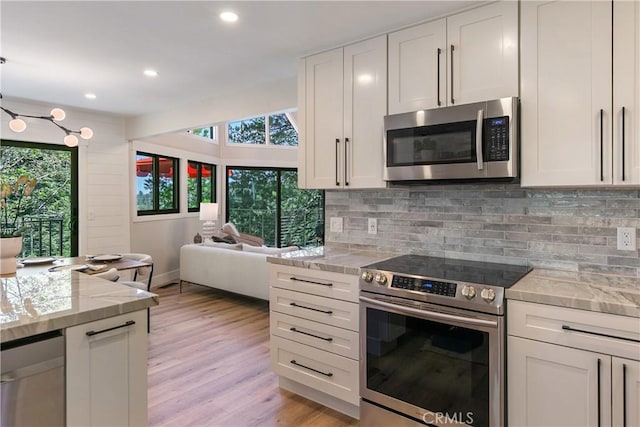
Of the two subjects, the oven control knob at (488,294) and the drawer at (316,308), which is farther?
the drawer at (316,308)

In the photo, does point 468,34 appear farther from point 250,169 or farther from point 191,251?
point 250,169

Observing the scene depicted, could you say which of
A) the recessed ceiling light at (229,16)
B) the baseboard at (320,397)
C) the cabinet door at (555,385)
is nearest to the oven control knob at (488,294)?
the cabinet door at (555,385)

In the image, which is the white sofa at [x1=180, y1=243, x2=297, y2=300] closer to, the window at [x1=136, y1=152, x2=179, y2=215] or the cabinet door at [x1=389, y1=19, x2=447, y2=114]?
the window at [x1=136, y1=152, x2=179, y2=215]

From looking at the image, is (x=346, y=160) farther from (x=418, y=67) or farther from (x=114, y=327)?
(x=114, y=327)

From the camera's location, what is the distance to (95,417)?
1411mm

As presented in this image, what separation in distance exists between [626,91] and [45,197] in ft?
18.5

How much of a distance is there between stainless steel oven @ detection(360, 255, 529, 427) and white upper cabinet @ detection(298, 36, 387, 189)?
0.74 metres

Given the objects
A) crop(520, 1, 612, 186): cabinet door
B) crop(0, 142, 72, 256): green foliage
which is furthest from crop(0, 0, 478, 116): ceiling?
crop(0, 142, 72, 256): green foliage

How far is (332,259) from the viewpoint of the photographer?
8.07 feet

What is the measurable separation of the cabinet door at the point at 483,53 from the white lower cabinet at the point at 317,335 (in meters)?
1.25

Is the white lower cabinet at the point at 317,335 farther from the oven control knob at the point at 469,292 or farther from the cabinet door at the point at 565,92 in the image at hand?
the cabinet door at the point at 565,92

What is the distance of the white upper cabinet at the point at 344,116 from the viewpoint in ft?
8.04

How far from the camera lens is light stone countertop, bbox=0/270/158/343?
126cm

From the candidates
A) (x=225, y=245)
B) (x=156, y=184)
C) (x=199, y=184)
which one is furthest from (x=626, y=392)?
(x=199, y=184)
